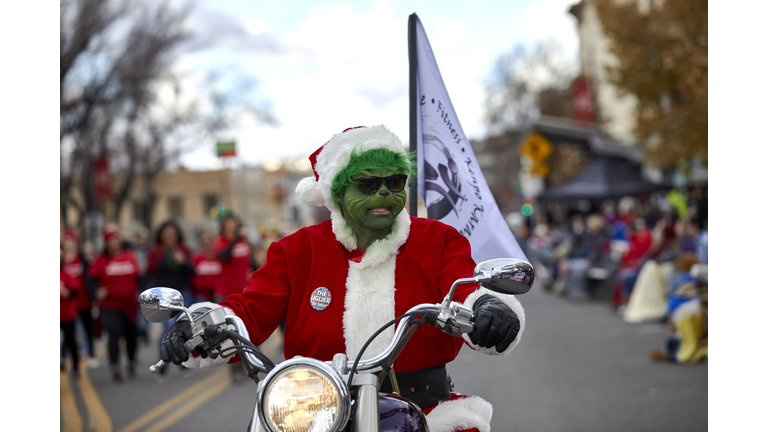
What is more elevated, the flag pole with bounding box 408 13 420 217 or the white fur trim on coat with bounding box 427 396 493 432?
the flag pole with bounding box 408 13 420 217

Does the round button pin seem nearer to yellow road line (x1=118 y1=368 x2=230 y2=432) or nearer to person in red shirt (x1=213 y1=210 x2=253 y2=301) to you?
yellow road line (x1=118 y1=368 x2=230 y2=432)

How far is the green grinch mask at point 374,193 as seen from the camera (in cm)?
259

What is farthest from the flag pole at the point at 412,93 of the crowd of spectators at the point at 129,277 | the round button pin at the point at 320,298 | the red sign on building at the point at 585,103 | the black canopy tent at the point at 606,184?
the red sign on building at the point at 585,103

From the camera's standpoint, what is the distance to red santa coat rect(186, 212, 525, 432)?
2555 millimetres

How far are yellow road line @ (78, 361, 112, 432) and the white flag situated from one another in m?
4.25

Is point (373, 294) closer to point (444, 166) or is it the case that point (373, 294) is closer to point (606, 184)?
point (444, 166)

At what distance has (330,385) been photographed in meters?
1.86

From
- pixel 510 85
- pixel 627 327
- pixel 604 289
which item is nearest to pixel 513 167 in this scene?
pixel 510 85

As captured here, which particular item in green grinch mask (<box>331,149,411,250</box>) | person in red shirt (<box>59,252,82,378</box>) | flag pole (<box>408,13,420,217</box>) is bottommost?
person in red shirt (<box>59,252,82,378</box>)

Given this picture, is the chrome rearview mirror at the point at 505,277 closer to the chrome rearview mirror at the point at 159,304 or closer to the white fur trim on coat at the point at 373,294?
the white fur trim on coat at the point at 373,294

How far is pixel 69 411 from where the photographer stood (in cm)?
739

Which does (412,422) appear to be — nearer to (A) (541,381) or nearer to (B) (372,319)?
(B) (372,319)

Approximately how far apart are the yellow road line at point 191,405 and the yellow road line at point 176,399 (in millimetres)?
60

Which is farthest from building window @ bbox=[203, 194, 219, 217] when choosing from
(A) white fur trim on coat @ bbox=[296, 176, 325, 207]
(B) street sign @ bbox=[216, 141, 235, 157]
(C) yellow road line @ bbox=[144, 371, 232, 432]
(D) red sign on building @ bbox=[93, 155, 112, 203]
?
(A) white fur trim on coat @ bbox=[296, 176, 325, 207]
